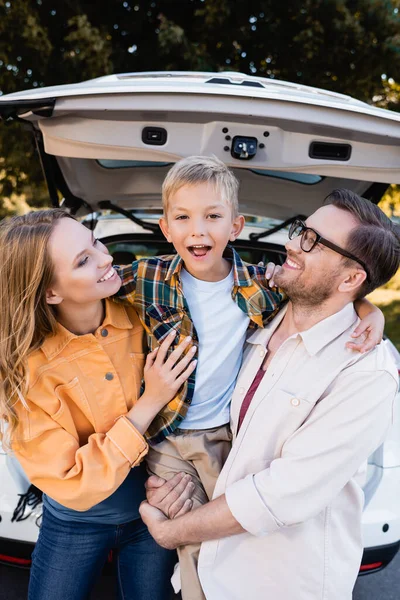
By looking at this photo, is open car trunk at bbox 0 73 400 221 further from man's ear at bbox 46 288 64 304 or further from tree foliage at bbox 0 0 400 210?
tree foliage at bbox 0 0 400 210

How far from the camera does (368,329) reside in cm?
160

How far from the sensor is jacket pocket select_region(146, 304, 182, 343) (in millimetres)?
1743

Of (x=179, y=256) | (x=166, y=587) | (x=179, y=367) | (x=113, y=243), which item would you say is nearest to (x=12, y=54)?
(x=113, y=243)

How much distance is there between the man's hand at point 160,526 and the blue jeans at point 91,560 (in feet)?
0.56

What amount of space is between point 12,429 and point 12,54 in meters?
4.66

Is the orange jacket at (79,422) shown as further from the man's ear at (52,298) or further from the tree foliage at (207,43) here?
the tree foliage at (207,43)

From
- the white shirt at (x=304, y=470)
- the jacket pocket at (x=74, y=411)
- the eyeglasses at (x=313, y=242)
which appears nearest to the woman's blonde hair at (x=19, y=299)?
the jacket pocket at (x=74, y=411)

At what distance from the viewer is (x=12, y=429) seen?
4.99 ft

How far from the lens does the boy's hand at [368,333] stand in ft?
4.98

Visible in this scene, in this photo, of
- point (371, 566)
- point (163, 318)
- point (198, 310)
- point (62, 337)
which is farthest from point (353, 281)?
point (371, 566)

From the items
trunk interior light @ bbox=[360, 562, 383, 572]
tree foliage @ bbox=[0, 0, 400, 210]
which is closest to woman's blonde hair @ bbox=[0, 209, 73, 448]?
trunk interior light @ bbox=[360, 562, 383, 572]

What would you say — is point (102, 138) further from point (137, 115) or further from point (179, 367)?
point (179, 367)

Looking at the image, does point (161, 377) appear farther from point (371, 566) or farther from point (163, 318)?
point (371, 566)

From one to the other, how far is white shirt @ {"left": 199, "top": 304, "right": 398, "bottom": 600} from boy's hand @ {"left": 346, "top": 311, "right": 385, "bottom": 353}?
1.0 inches
